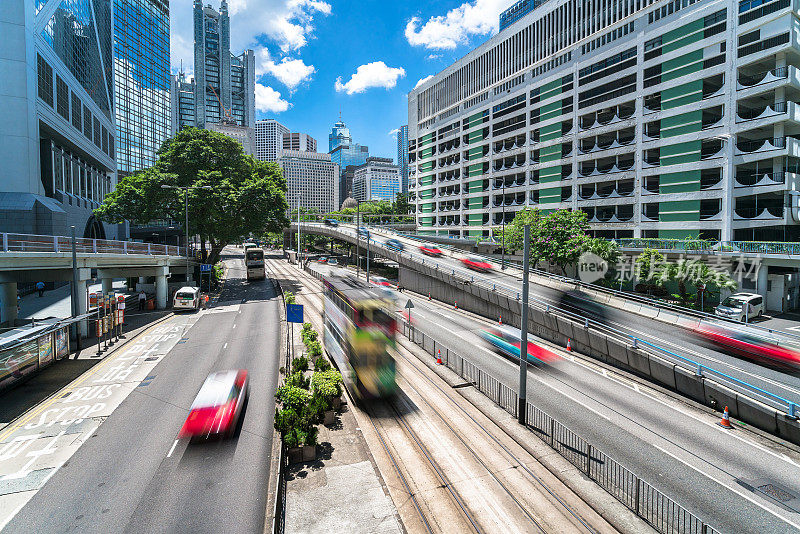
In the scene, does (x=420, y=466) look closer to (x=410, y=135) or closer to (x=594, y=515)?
(x=594, y=515)

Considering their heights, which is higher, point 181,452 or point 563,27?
point 563,27

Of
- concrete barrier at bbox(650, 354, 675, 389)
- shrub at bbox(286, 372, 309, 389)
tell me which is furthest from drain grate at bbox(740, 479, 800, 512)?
shrub at bbox(286, 372, 309, 389)

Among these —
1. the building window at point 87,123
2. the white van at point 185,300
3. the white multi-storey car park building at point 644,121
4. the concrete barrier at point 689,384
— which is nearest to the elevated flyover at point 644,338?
the concrete barrier at point 689,384

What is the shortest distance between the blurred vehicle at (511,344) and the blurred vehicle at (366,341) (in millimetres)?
10430

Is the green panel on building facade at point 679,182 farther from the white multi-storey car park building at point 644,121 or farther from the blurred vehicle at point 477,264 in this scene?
the blurred vehicle at point 477,264

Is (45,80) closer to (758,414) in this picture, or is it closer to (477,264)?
(477,264)

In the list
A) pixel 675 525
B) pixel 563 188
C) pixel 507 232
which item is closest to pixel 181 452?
pixel 675 525

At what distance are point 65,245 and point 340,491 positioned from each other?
26733mm

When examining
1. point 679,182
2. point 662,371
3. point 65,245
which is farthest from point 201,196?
point 679,182

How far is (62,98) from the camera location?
160ft

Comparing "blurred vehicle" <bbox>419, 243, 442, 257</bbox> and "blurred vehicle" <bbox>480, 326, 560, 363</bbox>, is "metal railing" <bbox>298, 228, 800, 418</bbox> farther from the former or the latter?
"blurred vehicle" <bbox>419, 243, 442, 257</bbox>

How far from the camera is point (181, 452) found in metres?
13.0

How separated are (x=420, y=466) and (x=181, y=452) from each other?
8.24 m

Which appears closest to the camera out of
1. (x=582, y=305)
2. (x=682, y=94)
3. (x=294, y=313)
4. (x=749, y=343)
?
(x=749, y=343)
